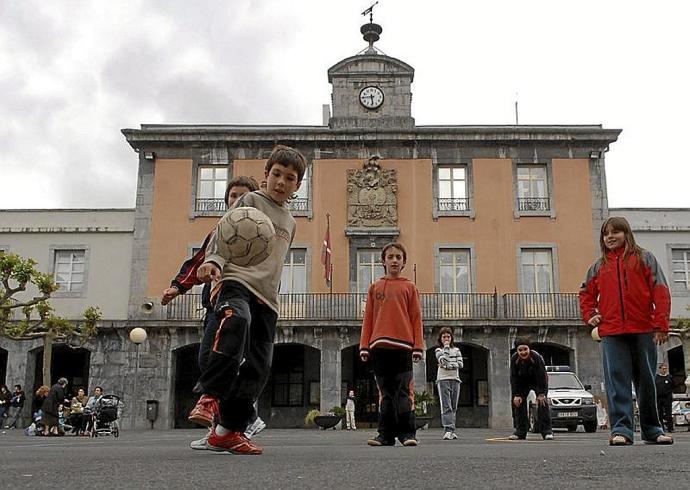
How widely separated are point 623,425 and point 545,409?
14.1 ft

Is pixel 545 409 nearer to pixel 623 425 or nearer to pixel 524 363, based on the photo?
pixel 524 363

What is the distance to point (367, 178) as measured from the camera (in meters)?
27.2

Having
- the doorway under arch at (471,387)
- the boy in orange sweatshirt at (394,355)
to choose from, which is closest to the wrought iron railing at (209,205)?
the doorway under arch at (471,387)

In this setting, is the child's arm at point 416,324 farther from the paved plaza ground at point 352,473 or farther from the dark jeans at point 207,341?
the paved plaza ground at point 352,473

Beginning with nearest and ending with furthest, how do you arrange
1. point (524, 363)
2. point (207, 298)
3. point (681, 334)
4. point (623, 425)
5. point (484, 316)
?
point (207, 298) < point (623, 425) < point (524, 363) < point (681, 334) < point (484, 316)

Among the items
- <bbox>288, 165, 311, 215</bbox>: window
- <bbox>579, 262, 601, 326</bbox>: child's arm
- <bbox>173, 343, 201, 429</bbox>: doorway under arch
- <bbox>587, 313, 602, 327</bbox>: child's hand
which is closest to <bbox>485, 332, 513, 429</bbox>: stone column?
<bbox>288, 165, 311, 215</bbox>: window

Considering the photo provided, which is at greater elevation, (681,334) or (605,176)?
(605,176)

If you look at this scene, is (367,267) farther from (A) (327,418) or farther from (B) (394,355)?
(B) (394,355)

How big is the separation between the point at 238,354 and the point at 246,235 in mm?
762

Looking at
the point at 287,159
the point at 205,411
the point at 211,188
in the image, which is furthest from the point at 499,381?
the point at 205,411

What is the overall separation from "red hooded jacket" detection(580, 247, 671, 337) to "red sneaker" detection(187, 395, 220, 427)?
3346 millimetres

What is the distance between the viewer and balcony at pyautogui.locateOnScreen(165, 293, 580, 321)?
2575 cm

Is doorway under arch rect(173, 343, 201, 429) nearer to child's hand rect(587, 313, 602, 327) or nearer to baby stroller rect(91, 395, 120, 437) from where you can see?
baby stroller rect(91, 395, 120, 437)

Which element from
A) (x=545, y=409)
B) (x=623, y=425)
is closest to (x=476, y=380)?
(x=545, y=409)
